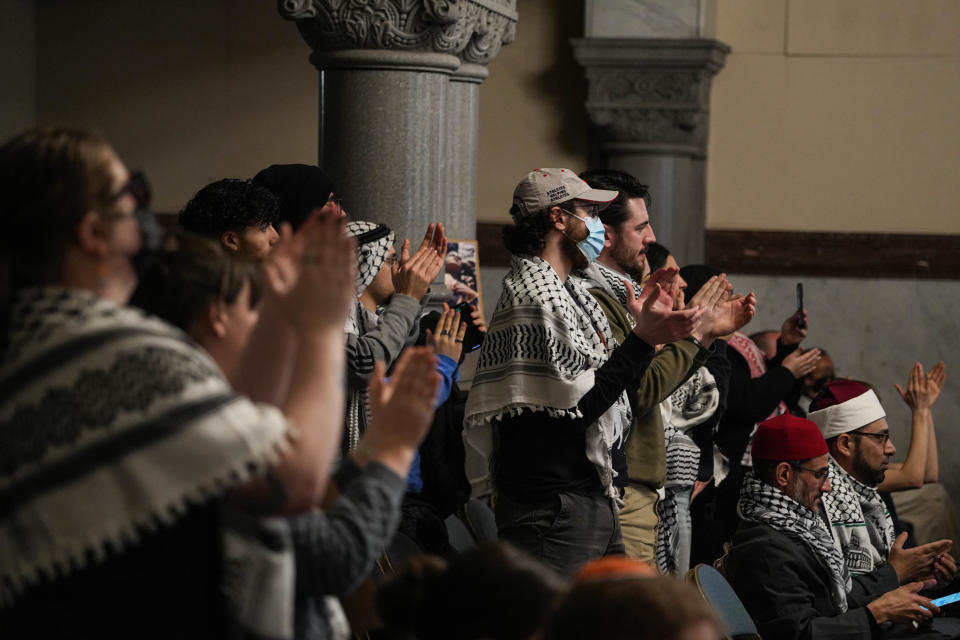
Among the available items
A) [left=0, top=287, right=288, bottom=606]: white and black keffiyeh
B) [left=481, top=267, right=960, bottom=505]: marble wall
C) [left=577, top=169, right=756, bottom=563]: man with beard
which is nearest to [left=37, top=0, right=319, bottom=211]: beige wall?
[left=481, top=267, right=960, bottom=505]: marble wall

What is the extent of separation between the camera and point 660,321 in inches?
130

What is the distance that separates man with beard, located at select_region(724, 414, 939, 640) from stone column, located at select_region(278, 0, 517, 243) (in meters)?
1.39

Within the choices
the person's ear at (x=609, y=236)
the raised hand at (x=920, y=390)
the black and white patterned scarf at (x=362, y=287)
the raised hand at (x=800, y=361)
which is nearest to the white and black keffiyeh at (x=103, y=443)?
the black and white patterned scarf at (x=362, y=287)

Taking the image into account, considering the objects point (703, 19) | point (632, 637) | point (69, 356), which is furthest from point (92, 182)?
point (703, 19)

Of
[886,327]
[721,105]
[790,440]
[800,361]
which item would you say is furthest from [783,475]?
[721,105]

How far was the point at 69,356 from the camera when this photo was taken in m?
1.52

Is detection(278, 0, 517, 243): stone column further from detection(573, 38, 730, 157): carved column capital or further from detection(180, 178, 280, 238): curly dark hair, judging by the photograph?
detection(573, 38, 730, 157): carved column capital

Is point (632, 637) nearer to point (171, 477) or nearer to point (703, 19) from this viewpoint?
point (171, 477)

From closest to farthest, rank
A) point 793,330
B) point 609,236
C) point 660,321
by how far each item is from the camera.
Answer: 1. point 660,321
2. point 609,236
3. point 793,330

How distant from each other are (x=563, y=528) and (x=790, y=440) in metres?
0.88

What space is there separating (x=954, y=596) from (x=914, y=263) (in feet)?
10.9

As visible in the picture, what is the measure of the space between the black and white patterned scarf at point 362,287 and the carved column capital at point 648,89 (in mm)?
3623

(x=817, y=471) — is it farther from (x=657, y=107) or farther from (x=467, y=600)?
(x=657, y=107)

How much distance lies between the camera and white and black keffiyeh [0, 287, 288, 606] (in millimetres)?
1495
